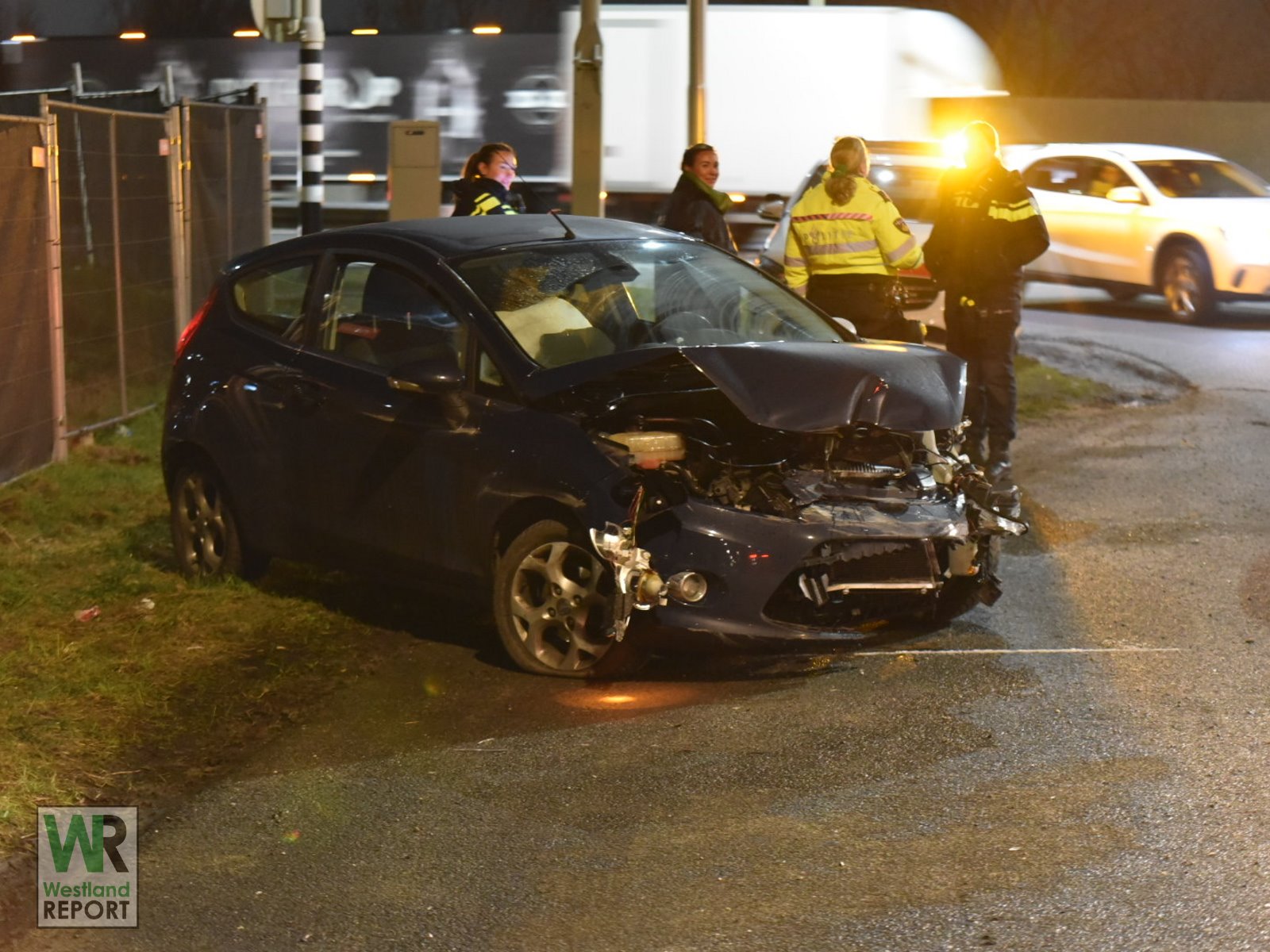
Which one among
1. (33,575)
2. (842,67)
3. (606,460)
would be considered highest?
(842,67)

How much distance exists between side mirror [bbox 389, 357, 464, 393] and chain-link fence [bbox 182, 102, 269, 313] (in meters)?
7.21

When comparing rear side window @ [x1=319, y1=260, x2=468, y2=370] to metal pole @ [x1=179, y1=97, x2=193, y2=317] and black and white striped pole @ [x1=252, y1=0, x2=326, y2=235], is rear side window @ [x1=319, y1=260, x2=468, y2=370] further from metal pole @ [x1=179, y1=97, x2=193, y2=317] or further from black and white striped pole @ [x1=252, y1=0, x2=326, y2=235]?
metal pole @ [x1=179, y1=97, x2=193, y2=317]

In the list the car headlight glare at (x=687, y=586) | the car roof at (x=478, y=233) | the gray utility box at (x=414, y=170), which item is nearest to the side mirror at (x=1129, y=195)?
the gray utility box at (x=414, y=170)

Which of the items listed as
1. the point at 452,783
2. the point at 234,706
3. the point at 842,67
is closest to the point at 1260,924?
the point at 452,783

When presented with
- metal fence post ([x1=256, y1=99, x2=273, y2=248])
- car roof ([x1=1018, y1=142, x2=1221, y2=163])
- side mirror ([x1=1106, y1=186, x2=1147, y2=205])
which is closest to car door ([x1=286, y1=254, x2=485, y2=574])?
metal fence post ([x1=256, y1=99, x2=273, y2=248])

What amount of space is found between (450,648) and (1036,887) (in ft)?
9.89

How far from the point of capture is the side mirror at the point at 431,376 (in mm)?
6391

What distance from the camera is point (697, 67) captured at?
17.0 m

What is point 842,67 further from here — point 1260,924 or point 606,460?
point 1260,924

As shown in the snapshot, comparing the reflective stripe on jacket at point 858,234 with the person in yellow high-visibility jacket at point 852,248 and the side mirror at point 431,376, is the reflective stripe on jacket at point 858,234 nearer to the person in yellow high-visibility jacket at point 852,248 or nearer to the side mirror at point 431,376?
the person in yellow high-visibility jacket at point 852,248

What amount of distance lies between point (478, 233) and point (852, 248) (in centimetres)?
284

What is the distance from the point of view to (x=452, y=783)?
5.26 metres

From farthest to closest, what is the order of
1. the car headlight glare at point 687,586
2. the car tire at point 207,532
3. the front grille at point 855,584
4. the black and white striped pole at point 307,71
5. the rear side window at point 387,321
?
the black and white striped pole at point 307,71, the car tire at point 207,532, the rear side window at point 387,321, the front grille at point 855,584, the car headlight glare at point 687,586

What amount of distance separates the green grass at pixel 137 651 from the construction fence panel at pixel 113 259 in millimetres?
1894
